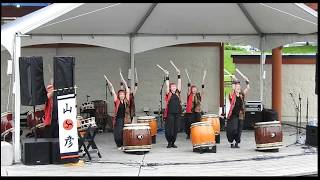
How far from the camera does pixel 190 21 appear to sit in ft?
47.8

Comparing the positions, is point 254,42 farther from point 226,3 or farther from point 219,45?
point 226,3

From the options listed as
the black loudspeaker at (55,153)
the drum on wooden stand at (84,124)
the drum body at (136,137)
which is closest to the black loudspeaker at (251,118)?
the drum body at (136,137)

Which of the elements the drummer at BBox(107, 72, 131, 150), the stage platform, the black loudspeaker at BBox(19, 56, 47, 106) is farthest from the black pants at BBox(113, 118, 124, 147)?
the black loudspeaker at BBox(19, 56, 47, 106)

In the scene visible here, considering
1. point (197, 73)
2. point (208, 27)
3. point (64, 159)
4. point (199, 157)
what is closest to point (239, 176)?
point (199, 157)

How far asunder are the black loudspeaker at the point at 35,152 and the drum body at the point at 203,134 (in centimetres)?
311

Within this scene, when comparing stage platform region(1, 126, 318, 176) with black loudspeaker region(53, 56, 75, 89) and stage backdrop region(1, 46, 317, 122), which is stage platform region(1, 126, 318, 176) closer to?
black loudspeaker region(53, 56, 75, 89)

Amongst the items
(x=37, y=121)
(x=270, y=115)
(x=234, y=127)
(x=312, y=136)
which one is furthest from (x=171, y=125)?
(x=270, y=115)

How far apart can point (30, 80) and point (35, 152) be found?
4.34 ft

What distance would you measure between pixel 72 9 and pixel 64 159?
2788 mm

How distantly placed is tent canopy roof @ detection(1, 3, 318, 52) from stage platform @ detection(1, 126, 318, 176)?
296cm

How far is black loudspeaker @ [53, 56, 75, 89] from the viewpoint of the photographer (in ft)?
32.8

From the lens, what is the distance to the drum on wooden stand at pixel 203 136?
1145 centimetres

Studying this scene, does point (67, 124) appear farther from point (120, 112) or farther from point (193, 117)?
point (193, 117)

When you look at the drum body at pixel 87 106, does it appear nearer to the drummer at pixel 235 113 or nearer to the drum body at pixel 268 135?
the drummer at pixel 235 113
